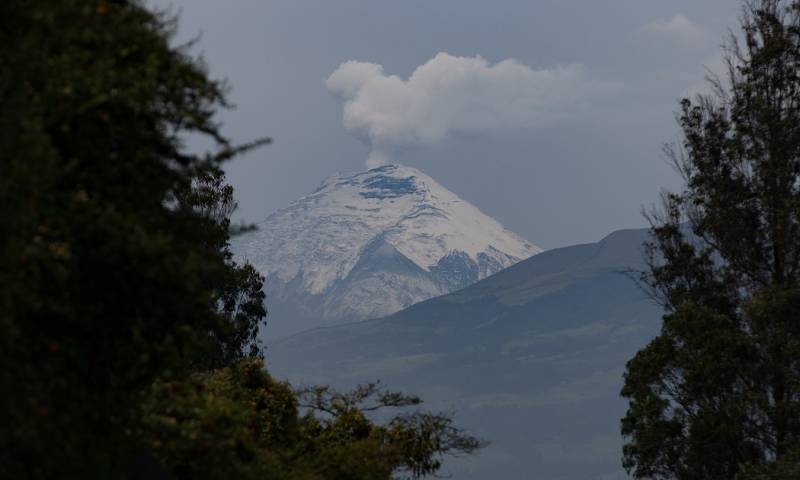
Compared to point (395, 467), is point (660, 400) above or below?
above

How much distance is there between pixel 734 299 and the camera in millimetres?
30109

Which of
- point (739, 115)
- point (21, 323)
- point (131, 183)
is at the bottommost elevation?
point (21, 323)

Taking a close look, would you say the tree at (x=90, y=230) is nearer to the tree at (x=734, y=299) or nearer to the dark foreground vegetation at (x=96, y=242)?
the dark foreground vegetation at (x=96, y=242)

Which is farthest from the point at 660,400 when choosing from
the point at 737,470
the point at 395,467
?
the point at 395,467

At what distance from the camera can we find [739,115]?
30.1m

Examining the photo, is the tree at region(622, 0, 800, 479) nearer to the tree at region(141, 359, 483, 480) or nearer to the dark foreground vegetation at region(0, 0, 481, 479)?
the tree at region(141, 359, 483, 480)

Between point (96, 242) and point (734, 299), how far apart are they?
24299 millimetres

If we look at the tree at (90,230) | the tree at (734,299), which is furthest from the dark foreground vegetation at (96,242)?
the tree at (734,299)

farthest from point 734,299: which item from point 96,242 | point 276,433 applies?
point 96,242

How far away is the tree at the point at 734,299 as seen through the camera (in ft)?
86.8

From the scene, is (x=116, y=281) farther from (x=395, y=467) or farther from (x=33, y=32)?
(x=395, y=467)

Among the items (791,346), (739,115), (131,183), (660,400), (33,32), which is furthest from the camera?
(739,115)

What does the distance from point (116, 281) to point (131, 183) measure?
1.11 metres

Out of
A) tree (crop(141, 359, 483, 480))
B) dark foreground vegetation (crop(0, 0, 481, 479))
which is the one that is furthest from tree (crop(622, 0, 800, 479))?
dark foreground vegetation (crop(0, 0, 481, 479))
